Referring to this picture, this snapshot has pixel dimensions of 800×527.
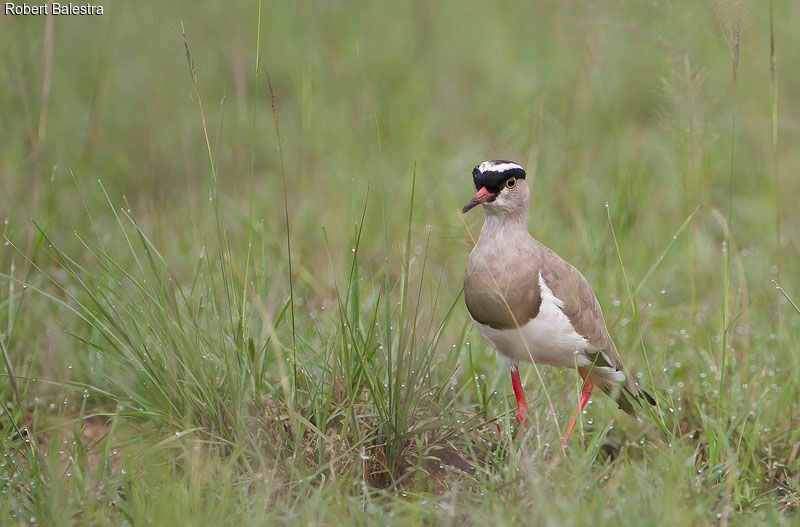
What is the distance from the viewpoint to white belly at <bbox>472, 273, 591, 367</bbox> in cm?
349

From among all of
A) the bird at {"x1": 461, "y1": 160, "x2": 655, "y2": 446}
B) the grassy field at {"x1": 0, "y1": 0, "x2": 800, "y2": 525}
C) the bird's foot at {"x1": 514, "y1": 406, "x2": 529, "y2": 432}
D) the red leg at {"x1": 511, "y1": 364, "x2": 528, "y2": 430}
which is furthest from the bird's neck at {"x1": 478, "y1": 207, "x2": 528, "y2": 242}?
the bird's foot at {"x1": 514, "y1": 406, "x2": 529, "y2": 432}

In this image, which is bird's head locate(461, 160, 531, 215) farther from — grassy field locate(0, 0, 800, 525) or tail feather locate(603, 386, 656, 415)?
tail feather locate(603, 386, 656, 415)

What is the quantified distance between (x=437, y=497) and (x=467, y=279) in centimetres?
83

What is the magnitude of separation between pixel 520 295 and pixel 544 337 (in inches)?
6.6

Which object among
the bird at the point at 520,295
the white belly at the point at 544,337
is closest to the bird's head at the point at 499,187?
the bird at the point at 520,295

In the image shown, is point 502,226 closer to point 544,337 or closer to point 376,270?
point 544,337

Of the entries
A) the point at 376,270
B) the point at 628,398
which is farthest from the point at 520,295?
the point at 376,270

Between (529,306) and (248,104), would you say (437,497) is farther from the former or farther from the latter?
(248,104)

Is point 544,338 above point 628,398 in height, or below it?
above

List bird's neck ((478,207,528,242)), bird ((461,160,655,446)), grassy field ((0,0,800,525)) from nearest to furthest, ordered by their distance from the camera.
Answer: grassy field ((0,0,800,525))
bird ((461,160,655,446))
bird's neck ((478,207,528,242))

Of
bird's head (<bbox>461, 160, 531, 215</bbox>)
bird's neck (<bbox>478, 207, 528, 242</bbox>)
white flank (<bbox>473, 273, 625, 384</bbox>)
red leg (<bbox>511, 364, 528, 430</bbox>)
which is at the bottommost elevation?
red leg (<bbox>511, 364, 528, 430</bbox>)

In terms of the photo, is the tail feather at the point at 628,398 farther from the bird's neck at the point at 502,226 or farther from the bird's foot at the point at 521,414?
the bird's neck at the point at 502,226

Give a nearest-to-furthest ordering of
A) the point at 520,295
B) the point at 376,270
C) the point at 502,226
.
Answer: the point at 520,295 < the point at 502,226 < the point at 376,270

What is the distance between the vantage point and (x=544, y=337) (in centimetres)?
350
